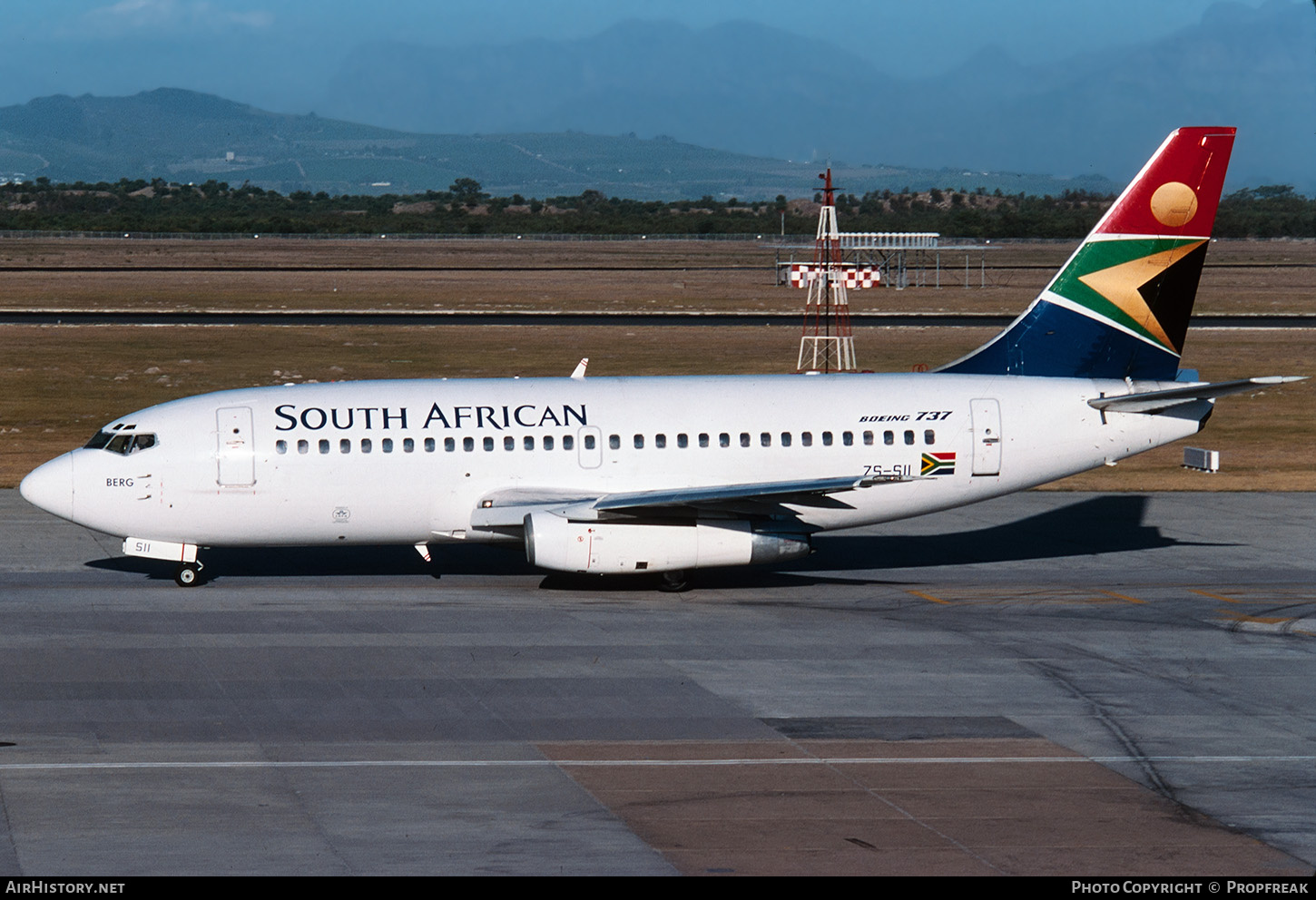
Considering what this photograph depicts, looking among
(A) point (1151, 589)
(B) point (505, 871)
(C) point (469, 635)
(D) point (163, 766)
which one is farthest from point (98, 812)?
(A) point (1151, 589)

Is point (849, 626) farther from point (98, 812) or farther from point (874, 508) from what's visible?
point (98, 812)

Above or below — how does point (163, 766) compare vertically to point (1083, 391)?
below

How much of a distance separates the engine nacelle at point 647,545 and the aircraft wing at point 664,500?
31 cm

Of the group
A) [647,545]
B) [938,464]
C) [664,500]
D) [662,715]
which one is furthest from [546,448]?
[662,715]

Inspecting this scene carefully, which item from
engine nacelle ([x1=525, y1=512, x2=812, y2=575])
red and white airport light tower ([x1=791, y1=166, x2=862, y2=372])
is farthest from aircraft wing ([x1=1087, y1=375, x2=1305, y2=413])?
red and white airport light tower ([x1=791, y1=166, x2=862, y2=372])

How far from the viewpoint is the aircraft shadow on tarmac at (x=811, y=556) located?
3203cm

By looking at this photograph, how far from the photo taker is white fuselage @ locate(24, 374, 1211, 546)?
29609mm

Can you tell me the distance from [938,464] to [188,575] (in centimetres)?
1505

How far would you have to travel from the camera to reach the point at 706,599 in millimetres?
29609

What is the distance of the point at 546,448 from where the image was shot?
30203 mm

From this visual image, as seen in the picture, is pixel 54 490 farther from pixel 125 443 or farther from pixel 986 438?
pixel 986 438

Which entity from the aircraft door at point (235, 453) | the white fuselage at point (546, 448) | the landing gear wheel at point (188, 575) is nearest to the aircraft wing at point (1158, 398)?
the white fuselage at point (546, 448)

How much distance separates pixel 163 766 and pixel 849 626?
Result: 41.4 feet

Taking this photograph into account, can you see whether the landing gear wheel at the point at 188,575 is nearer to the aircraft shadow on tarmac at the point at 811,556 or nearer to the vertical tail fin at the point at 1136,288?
the aircraft shadow on tarmac at the point at 811,556
